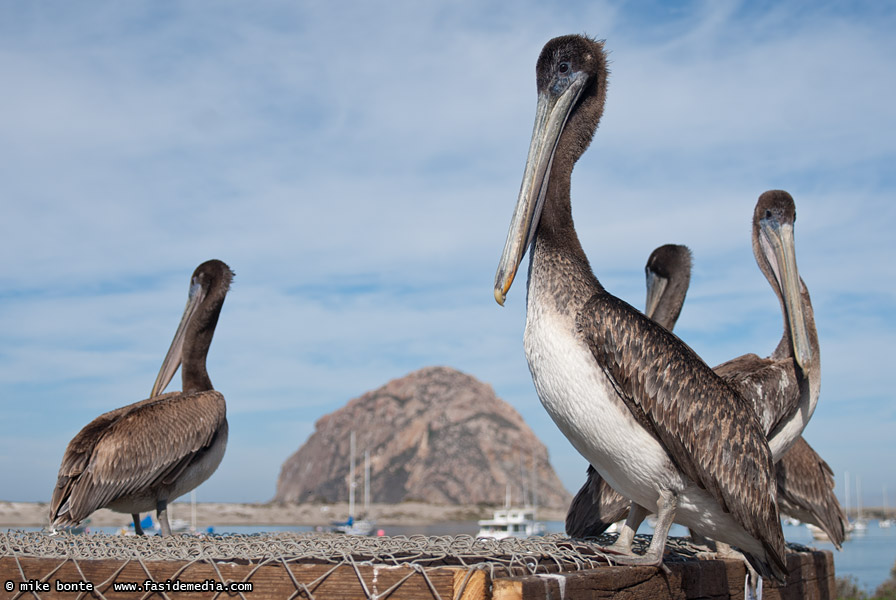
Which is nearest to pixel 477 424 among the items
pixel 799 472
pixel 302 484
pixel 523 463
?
pixel 523 463

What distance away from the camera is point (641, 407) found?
13.5 ft

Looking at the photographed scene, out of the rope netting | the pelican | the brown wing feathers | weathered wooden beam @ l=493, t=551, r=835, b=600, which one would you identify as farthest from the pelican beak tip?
the pelican

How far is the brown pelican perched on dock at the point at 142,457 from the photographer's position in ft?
21.2

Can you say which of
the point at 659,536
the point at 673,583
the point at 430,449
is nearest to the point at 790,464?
the point at 659,536

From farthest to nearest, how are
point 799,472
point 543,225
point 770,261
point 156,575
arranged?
point 799,472, point 770,261, point 543,225, point 156,575

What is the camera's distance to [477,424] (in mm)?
135375

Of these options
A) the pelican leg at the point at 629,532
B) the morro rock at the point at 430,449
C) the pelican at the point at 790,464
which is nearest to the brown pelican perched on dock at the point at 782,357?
the pelican at the point at 790,464

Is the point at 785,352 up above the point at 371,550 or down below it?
above

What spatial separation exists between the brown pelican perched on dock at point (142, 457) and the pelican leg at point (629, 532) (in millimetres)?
3820

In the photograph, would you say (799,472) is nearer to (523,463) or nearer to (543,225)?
(543,225)

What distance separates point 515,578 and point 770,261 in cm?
514

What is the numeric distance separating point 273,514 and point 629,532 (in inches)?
3072

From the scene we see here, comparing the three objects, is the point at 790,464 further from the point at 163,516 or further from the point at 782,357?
the point at 163,516

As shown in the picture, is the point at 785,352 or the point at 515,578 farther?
the point at 785,352
